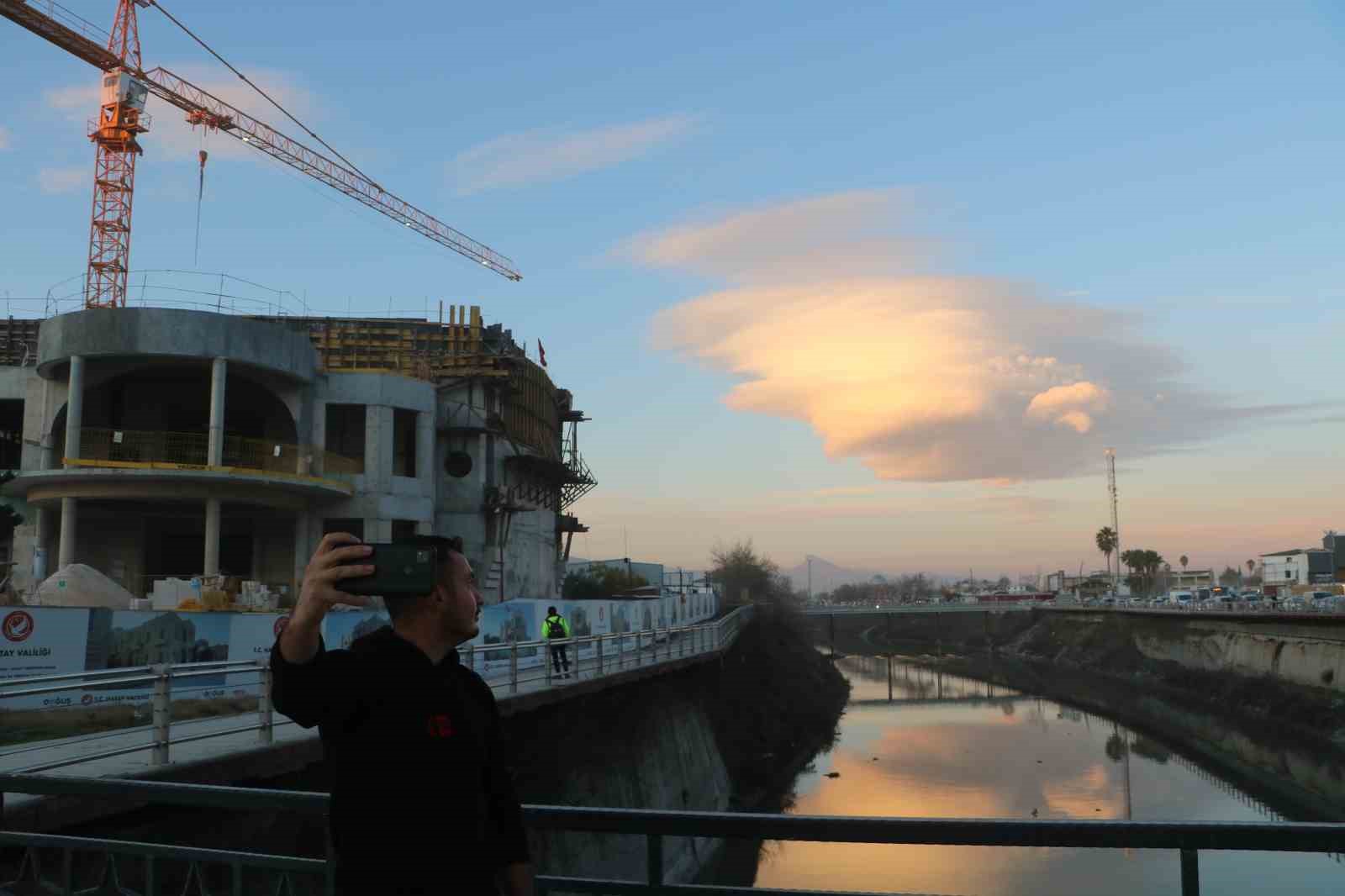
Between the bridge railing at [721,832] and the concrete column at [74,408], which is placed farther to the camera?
the concrete column at [74,408]

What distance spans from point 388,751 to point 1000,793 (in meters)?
43.6

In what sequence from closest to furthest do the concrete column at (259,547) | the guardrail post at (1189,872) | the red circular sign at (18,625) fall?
1. the guardrail post at (1189,872)
2. the red circular sign at (18,625)
3. the concrete column at (259,547)

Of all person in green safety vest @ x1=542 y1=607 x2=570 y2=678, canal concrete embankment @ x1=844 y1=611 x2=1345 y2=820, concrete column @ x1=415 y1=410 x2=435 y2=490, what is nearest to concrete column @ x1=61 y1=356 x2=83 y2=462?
concrete column @ x1=415 y1=410 x2=435 y2=490

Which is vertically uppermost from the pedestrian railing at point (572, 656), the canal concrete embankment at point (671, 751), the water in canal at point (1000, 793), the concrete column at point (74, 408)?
the concrete column at point (74, 408)

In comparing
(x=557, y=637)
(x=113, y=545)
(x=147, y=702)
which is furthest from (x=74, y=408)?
(x=557, y=637)

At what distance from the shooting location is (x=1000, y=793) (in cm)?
4197

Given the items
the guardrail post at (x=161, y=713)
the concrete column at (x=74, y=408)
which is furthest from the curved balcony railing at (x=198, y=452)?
the guardrail post at (x=161, y=713)

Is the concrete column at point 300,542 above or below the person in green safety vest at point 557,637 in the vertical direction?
above

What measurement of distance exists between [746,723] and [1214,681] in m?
32.5

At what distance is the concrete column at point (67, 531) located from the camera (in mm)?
33125

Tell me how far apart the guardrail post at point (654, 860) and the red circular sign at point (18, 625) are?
54.9ft

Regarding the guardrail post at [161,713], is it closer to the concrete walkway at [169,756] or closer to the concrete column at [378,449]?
the concrete walkway at [169,756]

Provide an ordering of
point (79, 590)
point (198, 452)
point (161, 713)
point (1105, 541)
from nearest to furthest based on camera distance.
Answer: point (161, 713)
point (79, 590)
point (198, 452)
point (1105, 541)

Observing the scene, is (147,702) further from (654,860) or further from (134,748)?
(654,860)
